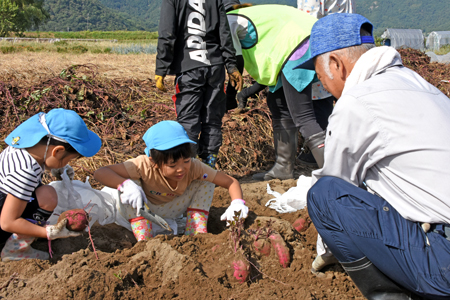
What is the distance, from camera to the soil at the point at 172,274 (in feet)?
4.84

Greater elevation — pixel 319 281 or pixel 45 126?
pixel 45 126

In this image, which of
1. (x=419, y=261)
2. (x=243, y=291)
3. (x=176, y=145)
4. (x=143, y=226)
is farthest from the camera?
(x=143, y=226)

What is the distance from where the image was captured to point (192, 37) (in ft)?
9.14

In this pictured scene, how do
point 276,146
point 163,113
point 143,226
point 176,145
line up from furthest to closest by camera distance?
point 163,113 < point 276,146 < point 143,226 < point 176,145

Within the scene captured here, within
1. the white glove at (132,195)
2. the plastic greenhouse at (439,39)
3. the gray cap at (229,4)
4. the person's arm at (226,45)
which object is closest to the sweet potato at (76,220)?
the white glove at (132,195)

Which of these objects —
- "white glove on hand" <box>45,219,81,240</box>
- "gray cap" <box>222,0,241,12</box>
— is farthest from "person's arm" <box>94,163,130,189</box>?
"gray cap" <box>222,0,241,12</box>

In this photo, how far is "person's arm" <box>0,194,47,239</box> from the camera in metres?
1.69

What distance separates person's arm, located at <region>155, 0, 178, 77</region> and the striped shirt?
1.26 m

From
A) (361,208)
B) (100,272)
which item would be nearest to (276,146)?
(361,208)

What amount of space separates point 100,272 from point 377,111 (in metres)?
1.32

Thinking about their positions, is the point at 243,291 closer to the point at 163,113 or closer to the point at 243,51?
the point at 243,51

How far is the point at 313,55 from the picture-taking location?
5.70 ft

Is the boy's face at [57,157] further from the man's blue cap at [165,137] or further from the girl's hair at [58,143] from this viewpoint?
the man's blue cap at [165,137]

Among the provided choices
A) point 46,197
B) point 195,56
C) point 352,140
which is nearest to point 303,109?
point 195,56
